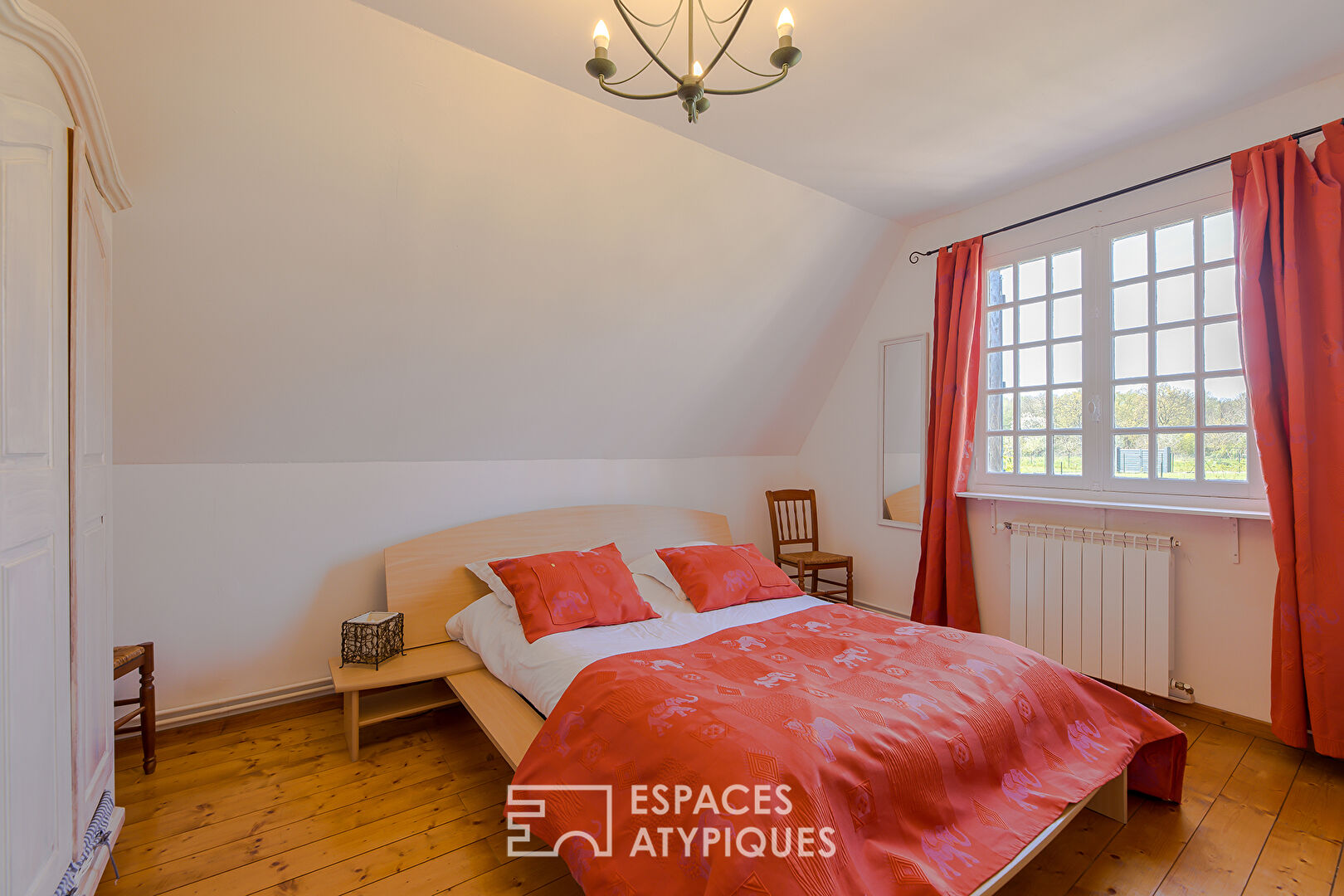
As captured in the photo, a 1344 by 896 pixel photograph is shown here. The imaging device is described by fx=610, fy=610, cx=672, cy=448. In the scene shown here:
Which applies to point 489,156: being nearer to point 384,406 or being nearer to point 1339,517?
point 384,406

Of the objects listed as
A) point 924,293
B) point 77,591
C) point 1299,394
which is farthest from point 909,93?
point 77,591

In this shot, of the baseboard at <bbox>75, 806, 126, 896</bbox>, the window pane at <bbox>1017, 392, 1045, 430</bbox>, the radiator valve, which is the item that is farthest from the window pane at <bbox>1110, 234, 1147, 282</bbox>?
the baseboard at <bbox>75, 806, 126, 896</bbox>

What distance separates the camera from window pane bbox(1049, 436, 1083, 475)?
10.3 feet

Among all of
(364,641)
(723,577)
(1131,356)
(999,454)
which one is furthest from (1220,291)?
(364,641)

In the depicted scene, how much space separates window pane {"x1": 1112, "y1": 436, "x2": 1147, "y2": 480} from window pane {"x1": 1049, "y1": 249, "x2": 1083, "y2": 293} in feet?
2.67

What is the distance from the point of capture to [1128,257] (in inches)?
116

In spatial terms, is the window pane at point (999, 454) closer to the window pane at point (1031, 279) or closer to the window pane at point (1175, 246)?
Answer: the window pane at point (1031, 279)

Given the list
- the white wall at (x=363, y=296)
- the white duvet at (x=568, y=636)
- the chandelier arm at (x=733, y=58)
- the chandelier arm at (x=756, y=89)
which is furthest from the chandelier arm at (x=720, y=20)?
the white duvet at (x=568, y=636)

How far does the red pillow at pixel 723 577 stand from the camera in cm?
290

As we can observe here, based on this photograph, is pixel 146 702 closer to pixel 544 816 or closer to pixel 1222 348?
pixel 544 816

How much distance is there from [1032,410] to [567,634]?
107 inches

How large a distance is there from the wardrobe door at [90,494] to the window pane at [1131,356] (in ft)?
12.7

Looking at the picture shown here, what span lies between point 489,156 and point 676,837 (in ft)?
7.68

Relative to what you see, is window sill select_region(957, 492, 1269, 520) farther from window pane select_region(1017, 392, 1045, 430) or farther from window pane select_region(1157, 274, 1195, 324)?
window pane select_region(1157, 274, 1195, 324)
